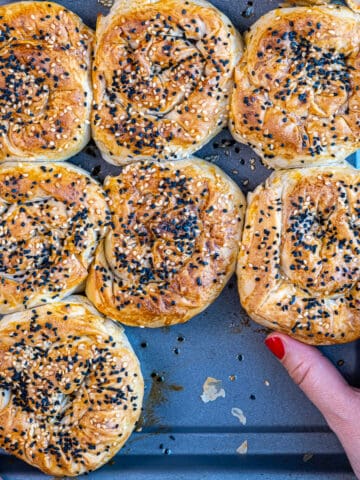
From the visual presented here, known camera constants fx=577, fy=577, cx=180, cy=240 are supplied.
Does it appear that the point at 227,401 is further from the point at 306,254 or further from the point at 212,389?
the point at 306,254

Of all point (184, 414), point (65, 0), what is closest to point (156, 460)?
point (184, 414)

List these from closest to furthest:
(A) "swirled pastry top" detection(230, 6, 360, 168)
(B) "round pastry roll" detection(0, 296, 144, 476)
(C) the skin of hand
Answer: (A) "swirled pastry top" detection(230, 6, 360, 168), (C) the skin of hand, (B) "round pastry roll" detection(0, 296, 144, 476)

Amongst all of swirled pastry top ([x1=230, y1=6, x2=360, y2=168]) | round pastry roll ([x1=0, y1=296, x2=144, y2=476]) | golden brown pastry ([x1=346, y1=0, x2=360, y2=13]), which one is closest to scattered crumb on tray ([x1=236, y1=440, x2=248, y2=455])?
round pastry roll ([x1=0, y1=296, x2=144, y2=476])

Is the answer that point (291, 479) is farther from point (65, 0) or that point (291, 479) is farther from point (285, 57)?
point (65, 0)

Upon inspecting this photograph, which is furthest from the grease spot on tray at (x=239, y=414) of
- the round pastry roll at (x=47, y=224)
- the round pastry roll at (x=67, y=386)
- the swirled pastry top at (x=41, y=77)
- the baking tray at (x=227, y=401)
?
the swirled pastry top at (x=41, y=77)

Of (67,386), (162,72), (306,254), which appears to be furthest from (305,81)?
(67,386)

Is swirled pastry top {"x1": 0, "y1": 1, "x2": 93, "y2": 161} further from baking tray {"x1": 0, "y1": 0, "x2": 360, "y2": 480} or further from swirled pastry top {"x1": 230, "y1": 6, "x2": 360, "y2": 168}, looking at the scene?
swirled pastry top {"x1": 230, "y1": 6, "x2": 360, "y2": 168}
